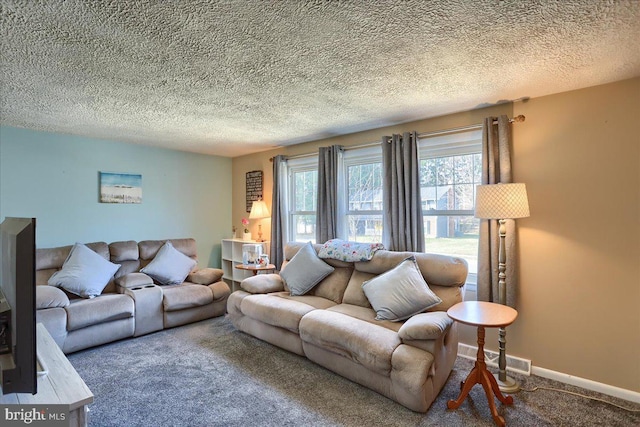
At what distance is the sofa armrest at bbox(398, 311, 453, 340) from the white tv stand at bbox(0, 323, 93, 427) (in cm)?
180

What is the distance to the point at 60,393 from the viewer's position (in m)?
1.39

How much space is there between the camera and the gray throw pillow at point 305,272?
3.47m

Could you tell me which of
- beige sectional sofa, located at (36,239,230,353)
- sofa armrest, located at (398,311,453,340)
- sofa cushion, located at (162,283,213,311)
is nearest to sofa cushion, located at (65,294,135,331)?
beige sectional sofa, located at (36,239,230,353)

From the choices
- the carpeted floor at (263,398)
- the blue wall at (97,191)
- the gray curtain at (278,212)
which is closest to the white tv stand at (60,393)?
the carpeted floor at (263,398)

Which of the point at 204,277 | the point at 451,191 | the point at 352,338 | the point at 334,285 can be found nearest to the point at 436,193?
the point at 451,191

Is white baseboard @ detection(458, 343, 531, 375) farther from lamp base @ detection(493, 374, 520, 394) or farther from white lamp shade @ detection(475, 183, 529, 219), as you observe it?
white lamp shade @ detection(475, 183, 529, 219)

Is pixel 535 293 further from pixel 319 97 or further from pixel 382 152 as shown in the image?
pixel 319 97

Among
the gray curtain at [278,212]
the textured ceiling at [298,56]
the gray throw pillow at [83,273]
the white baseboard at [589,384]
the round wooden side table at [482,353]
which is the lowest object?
the white baseboard at [589,384]

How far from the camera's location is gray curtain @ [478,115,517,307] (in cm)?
271

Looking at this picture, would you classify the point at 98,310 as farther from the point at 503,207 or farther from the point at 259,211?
the point at 503,207

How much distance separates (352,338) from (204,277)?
2525 millimetres

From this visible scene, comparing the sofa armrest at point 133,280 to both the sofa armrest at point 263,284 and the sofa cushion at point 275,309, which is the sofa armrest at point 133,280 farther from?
the sofa cushion at point 275,309

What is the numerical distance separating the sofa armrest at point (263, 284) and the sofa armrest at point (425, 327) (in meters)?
1.72

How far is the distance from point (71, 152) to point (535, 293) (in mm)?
5233
